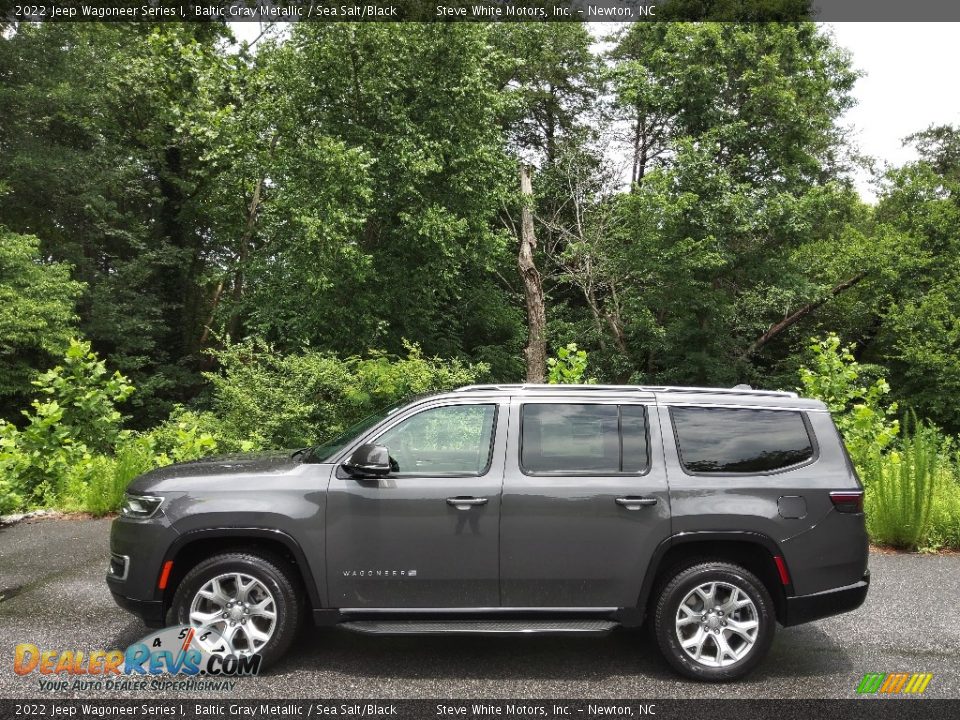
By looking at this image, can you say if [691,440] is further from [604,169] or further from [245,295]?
[604,169]

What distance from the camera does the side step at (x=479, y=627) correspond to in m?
4.13

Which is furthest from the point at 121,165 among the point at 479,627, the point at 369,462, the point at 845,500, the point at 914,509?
the point at 845,500

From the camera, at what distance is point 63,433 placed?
31.3ft

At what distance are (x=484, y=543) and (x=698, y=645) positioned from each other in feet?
4.66

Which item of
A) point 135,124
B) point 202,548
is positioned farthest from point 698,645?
point 135,124

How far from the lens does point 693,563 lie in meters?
4.32

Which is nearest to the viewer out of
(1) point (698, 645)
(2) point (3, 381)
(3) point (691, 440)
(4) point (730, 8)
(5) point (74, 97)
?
(1) point (698, 645)

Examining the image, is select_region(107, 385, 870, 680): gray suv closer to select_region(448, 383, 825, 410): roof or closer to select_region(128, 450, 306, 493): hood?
select_region(128, 450, 306, 493): hood

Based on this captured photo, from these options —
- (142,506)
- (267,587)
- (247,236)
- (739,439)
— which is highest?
(247,236)

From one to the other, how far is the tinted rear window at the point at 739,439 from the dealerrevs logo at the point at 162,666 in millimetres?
2988

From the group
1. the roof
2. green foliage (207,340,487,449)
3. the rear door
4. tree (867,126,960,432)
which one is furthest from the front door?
tree (867,126,960,432)

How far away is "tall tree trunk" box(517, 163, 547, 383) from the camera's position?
70.1 ft

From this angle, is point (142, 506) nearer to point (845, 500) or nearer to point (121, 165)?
point (845, 500)

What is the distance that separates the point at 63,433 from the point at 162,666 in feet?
21.4
